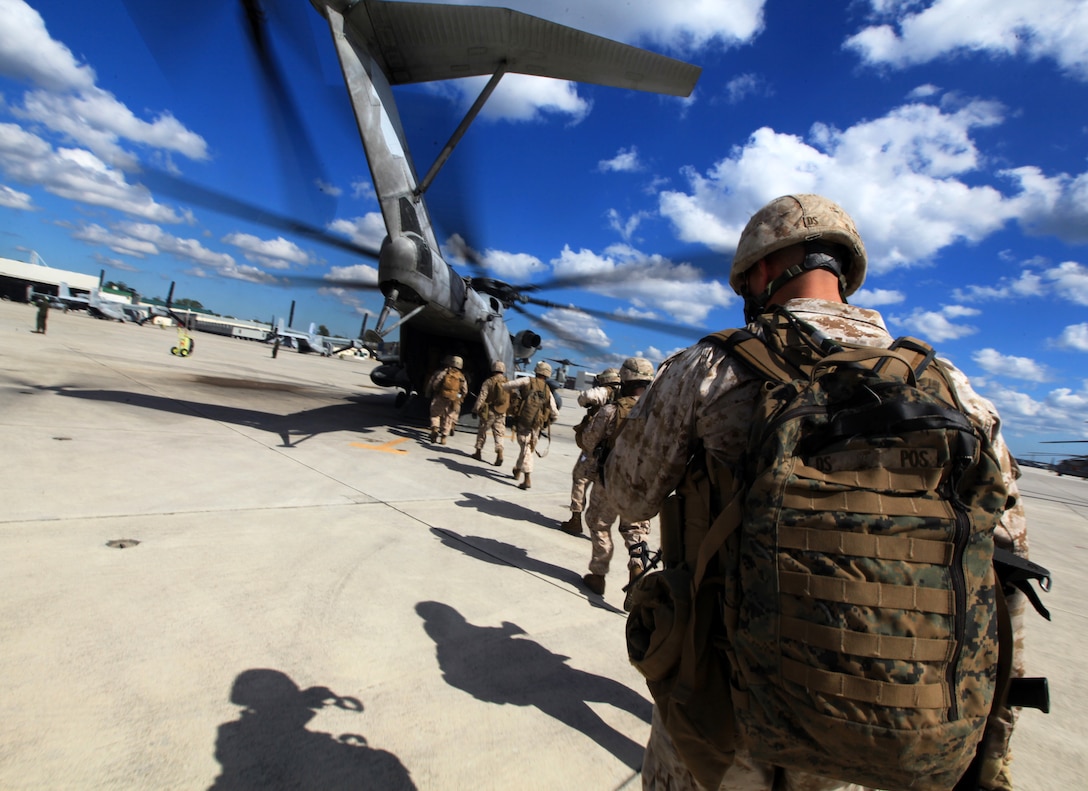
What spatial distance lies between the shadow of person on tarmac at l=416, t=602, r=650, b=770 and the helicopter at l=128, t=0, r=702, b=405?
4.74 metres

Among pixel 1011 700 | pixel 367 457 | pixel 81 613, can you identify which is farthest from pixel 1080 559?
pixel 81 613

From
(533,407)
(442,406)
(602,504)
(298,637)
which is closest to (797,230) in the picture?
(602,504)

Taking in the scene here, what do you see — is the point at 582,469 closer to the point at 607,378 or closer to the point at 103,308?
the point at 607,378

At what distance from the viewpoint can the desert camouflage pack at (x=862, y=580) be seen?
992 millimetres

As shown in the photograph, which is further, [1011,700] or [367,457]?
[367,457]

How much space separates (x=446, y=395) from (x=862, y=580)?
8.43 meters

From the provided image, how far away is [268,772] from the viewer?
1.73 m

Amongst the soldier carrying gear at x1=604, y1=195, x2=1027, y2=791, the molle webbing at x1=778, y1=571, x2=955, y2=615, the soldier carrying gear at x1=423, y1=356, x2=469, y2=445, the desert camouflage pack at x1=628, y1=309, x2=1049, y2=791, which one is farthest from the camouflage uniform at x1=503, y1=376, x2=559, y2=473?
the molle webbing at x1=778, y1=571, x2=955, y2=615

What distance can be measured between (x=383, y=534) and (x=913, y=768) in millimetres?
3680

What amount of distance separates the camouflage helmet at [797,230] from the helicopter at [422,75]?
228 inches

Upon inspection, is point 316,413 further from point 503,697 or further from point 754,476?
point 754,476

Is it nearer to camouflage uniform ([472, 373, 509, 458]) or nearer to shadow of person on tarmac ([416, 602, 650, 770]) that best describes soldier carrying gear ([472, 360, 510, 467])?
camouflage uniform ([472, 373, 509, 458])

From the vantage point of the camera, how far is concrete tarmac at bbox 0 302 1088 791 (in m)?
1.83

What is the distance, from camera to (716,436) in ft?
4.48
